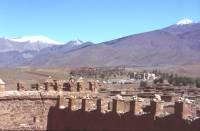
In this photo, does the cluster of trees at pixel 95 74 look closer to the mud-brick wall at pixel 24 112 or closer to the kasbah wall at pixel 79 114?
the mud-brick wall at pixel 24 112

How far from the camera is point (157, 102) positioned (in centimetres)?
2145

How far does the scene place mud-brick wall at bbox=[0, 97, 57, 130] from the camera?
3166 cm

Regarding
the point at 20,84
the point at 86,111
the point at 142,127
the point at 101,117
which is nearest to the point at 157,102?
the point at 142,127

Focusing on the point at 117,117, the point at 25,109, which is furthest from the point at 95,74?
the point at 117,117

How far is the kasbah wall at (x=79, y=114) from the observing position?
20814 millimetres

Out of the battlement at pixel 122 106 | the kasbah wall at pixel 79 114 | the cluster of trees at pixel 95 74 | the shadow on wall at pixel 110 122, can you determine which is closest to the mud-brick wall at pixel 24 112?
the kasbah wall at pixel 79 114

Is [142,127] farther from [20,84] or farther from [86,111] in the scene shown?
[20,84]

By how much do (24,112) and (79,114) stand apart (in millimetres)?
4475

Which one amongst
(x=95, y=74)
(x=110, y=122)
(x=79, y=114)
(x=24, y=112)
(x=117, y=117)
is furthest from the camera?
(x=95, y=74)

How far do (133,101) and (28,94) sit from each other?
1035 cm

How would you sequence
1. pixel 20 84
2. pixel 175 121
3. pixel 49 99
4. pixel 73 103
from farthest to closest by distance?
pixel 20 84
pixel 49 99
pixel 73 103
pixel 175 121

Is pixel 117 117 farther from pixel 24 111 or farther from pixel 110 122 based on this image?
pixel 24 111

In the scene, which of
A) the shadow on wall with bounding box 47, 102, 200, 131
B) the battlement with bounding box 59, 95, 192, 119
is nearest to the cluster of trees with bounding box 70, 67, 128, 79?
the shadow on wall with bounding box 47, 102, 200, 131

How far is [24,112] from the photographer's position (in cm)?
3206
